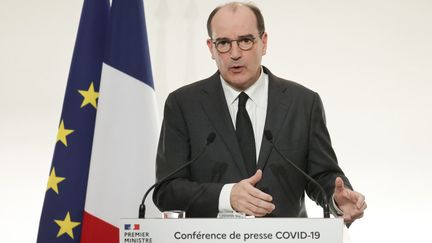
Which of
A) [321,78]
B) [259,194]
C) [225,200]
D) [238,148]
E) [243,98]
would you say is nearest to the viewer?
[259,194]

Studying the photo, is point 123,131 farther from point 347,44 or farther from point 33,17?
point 347,44

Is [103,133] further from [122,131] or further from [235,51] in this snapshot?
[235,51]

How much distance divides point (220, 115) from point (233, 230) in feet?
2.57

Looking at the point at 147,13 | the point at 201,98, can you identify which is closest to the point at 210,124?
the point at 201,98

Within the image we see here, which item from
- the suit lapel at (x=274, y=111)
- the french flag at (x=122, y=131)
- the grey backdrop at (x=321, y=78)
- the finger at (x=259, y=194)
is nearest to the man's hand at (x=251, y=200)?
the finger at (x=259, y=194)

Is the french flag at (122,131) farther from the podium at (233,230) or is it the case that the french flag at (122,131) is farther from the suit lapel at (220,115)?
the podium at (233,230)

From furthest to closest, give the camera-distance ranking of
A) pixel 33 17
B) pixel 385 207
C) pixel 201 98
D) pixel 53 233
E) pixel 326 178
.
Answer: pixel 33 17, pixel 385 207, pixel 53 233, pixel 201 98, pixel 326 178

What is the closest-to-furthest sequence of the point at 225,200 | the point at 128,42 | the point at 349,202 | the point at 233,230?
the point at 233,230 → the point at 349,202 → the point at 225,200 → the point at 128,42

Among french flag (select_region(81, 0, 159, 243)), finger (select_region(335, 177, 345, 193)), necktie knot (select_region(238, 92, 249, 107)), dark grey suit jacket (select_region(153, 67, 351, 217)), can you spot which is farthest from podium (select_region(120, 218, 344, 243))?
french flag (select_region(81, 0, 159, 243))

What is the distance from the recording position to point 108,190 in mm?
2990

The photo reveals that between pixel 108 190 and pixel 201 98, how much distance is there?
2.95 ft

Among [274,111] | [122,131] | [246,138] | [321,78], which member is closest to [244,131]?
[246,138]

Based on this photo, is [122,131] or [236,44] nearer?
[236,44]

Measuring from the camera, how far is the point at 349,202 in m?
1.83
